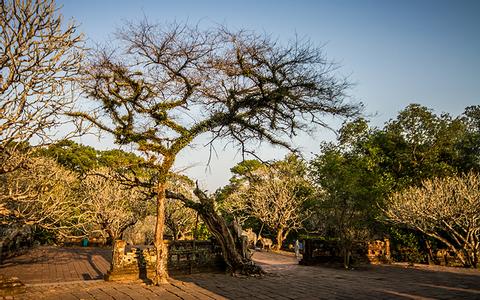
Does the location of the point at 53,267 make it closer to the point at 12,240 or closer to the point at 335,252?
the point at 12,240

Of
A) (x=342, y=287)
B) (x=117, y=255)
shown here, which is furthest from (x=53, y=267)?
(x=342, y=287)

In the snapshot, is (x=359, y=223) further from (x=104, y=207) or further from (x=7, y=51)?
(x=104, y=207)

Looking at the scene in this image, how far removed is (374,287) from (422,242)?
11.7 m

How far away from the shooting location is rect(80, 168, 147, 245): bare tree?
22734 mm

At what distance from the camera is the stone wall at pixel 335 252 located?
52.2ft

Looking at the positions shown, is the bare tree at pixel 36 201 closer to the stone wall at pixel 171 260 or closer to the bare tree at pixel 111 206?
the stone wall at pixel 171 260

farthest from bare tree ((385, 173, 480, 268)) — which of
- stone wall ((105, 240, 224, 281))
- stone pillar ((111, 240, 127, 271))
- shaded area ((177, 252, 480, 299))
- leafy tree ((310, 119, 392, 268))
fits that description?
stone pillar ((111, 240, 127, 271))

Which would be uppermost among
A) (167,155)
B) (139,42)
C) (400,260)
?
(139,42)

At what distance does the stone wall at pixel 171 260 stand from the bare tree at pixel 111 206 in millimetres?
11856

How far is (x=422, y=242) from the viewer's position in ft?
60.9

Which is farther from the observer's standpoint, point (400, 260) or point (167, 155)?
point (400, 260)

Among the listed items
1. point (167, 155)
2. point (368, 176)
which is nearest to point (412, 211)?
point (368, 176)

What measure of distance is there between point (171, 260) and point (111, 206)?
44.3ft

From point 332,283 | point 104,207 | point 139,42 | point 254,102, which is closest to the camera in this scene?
point 139,42
